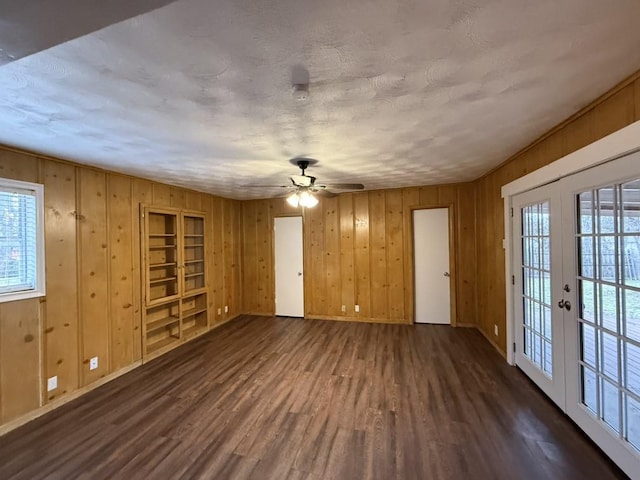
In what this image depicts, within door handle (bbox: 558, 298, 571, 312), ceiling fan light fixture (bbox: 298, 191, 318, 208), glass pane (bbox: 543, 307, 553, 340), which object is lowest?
glass pane (bbox: 543, 307, 553, 340)

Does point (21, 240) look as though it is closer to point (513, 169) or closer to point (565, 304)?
point (565, 304)

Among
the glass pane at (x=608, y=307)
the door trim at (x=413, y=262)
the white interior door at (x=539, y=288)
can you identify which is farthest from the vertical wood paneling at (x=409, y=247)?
the glass pane at (x=608, y=307)

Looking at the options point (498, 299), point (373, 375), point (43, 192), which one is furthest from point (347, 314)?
point (43, 192)

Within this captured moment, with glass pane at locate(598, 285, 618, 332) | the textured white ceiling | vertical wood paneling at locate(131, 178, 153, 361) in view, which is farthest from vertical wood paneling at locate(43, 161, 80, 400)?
glass pane at locate(598, 285, 618, 332)

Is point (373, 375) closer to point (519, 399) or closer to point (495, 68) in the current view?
point (519, 399)

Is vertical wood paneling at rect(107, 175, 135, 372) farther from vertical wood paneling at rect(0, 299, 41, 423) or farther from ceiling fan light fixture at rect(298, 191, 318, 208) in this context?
ceiling fan light fixture at rect(298, 191, 318, 208)

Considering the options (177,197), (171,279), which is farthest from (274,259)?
(177,197)

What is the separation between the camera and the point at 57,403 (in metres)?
2.73

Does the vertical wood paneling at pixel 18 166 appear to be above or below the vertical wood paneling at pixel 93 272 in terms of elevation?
above

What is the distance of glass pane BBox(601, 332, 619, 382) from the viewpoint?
1853 mm

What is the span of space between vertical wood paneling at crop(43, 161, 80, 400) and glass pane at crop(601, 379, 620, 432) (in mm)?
4558

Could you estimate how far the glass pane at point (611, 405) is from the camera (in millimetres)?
1855

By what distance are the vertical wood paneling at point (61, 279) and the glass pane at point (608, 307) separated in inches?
179

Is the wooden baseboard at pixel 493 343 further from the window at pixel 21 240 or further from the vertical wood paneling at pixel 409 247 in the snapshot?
the window at pixel 21 240
